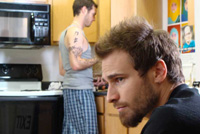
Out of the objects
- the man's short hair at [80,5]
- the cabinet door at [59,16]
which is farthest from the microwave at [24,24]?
the man's short hair at [80,5]

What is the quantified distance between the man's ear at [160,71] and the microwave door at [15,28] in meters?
2.40

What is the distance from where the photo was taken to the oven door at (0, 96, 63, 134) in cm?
283

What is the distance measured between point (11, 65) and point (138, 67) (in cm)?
264

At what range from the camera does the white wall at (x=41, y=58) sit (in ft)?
11.3

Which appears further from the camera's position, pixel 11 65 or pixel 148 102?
pixel 11 65

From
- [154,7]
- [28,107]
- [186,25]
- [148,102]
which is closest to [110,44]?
[148,102]

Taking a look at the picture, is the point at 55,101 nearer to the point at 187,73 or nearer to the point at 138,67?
the point at 187,73

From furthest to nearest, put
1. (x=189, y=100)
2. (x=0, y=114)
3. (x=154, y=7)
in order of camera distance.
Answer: (x=154, y=7) → (x=0, y=114) → (x=189, y=100)

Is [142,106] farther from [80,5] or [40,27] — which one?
[40,27]

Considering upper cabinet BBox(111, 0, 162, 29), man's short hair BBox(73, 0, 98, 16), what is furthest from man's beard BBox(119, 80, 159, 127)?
upper cabinet BBox(111, 0, 162, 29)

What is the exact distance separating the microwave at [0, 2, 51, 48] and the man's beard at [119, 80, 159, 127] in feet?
7.81

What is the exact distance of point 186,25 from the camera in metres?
2.63

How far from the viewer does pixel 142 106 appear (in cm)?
85

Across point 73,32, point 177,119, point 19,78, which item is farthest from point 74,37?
point 177,119
